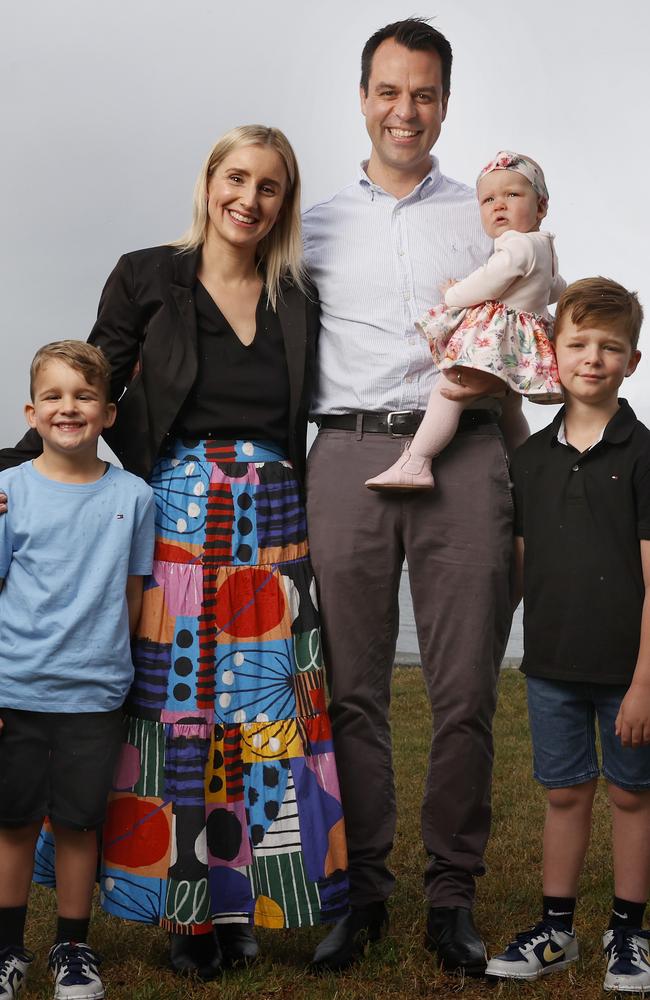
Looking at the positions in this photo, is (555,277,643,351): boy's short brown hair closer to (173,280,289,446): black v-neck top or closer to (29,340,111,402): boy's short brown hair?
(173,280,289,446): black v-neck top

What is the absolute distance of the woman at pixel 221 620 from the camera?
9.27 feet

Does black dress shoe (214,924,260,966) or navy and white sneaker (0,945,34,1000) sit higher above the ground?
navy and white sneaker (0,945,34,1000)

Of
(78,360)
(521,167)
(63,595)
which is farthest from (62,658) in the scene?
(521,167)

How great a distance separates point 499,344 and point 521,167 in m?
0.50

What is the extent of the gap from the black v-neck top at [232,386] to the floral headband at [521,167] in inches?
29.4

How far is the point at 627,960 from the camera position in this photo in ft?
8.76

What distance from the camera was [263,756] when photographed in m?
2.87

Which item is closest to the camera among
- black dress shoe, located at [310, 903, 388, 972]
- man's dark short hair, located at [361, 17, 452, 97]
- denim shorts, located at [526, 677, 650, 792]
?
denim shorts, located at [526, 677, 650, 792]

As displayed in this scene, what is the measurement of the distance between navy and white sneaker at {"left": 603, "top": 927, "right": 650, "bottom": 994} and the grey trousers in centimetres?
41

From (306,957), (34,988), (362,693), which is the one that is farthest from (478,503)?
(34,988)

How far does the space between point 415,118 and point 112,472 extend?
1.31 meters

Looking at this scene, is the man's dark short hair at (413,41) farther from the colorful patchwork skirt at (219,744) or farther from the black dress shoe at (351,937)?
the black dress shoe at (351,937)

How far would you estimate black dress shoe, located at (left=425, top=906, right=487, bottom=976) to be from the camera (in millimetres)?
2824

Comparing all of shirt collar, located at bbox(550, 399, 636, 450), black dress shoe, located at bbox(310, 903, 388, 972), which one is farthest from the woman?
shirt collar, located at bbox(550, 399, 636, 450)
